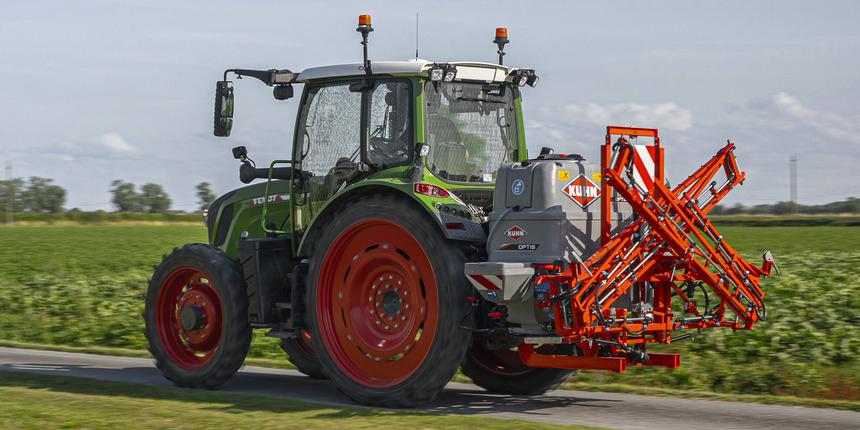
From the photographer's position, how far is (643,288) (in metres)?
8.36

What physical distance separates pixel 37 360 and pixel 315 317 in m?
4.66

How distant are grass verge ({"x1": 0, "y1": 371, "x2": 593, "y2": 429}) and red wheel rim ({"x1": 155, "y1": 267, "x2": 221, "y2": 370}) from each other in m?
0.56

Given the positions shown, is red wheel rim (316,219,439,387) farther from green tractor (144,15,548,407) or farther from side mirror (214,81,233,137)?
side mirror (214,81,233,137)

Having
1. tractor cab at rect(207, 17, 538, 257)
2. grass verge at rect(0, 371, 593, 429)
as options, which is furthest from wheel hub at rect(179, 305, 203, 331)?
tractor cab at rect(207, 17, 538, 257)

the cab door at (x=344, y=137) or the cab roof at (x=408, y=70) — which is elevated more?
the cab roof at (x=408, y=70)

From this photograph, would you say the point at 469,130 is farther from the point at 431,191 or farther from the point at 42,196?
the point at 42,196

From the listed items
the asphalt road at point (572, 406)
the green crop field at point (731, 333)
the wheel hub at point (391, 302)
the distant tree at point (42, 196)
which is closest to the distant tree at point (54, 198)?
the distant tree at point (42, 196)

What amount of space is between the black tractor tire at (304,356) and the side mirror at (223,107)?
249 centimetres

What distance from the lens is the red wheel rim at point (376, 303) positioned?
8.52 metres

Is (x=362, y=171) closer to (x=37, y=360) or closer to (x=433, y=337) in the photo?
(x=433, y=337)

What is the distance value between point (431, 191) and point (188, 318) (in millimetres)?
2926

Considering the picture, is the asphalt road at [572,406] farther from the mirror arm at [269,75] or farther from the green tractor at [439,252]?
the mirror arm at [269,75]

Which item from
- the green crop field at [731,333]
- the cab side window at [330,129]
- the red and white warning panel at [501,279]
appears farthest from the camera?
the green crop field at [731,333]

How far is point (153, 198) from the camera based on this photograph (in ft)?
309
